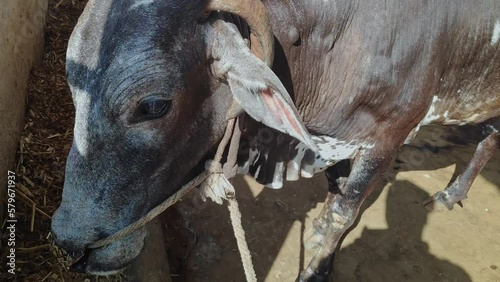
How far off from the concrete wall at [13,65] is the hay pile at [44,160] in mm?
117

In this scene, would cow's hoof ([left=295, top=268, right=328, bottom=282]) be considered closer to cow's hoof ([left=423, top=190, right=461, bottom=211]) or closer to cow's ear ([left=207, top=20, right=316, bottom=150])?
cow's hoof ([left=423, top=190, right=461, bottom=211])

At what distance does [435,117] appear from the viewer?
3.06 meters

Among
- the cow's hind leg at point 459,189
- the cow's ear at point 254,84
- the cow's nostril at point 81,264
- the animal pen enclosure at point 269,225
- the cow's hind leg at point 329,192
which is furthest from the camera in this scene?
the cow's hind leg at point 459,189

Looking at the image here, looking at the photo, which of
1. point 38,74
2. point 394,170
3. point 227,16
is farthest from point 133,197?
point 394,170

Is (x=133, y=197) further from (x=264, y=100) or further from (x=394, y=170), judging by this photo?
(x=394, y=170)

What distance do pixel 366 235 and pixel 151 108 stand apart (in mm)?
2540

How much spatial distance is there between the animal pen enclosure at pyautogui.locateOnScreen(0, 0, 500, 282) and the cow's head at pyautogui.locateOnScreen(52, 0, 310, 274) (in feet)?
3.47

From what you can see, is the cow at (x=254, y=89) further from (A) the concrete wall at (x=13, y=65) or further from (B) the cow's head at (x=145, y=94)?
(A) the concrete wall at (x=13, y=65)

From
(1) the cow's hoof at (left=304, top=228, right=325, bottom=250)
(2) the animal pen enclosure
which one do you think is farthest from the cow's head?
(1) the cow's hoof at (left=304, top=228, right=325, bottom=250)

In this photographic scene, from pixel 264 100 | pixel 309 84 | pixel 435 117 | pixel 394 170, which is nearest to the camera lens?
pixel 264 100

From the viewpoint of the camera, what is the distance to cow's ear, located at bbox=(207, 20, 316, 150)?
5.77 ft

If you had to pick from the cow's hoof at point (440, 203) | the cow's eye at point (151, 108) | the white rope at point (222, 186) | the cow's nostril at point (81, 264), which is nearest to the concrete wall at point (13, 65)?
the cow's nostril at point (81, 264)

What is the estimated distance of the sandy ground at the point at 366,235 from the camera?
356 centimetres

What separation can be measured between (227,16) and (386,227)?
255 centimetres
